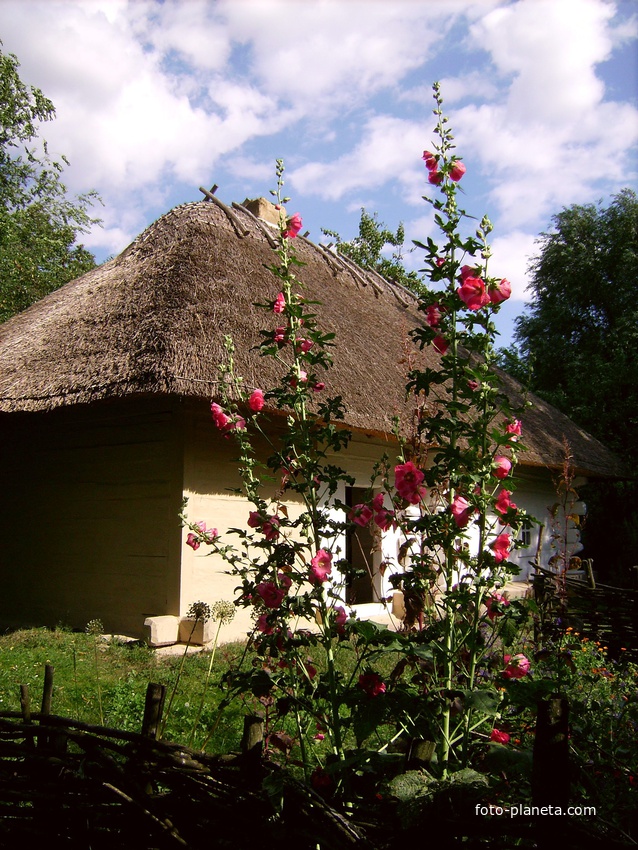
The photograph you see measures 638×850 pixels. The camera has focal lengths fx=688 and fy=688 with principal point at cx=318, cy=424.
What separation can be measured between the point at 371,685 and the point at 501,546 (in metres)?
0.46

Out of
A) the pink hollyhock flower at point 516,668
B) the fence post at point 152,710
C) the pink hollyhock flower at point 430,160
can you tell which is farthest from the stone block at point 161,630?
the pink hollyhock flower at point 430,160

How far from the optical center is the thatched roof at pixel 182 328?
561 cm

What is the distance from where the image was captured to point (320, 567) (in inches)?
69.2

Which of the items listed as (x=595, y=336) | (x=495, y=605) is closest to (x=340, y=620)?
(x=495, y=605)

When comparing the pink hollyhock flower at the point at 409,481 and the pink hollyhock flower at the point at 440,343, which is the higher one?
the pink hollyhock flower at the point at 440,343

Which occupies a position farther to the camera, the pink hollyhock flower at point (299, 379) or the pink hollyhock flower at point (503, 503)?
the pink hollyhock flower at point (299, 379)

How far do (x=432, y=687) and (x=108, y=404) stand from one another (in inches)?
219

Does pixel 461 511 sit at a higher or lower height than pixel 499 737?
higher

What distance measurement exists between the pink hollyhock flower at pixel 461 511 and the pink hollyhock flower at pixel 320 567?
1.19 feet

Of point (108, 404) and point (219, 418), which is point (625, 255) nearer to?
point (108, 404)

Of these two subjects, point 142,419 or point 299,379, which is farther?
point 142,419

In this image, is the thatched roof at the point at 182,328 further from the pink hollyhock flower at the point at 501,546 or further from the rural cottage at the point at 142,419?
the pink hollyhock flower at the point at 501,546

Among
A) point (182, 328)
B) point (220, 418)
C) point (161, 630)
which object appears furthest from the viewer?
point (182, 328)

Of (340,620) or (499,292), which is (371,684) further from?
(499,292)
